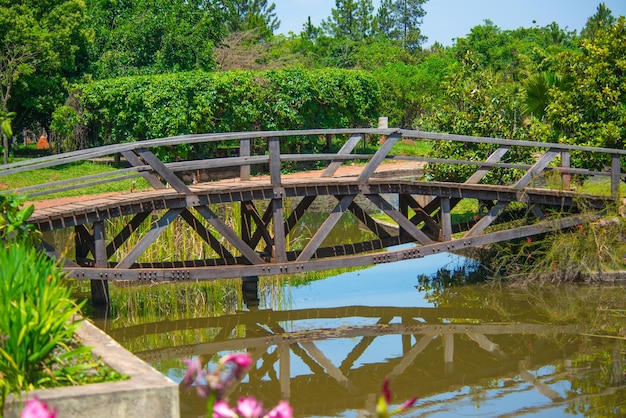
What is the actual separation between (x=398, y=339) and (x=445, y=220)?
2670mm

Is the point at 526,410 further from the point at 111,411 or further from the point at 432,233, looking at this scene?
the point at 432,233

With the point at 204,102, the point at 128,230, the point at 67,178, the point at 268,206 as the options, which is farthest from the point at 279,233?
the point at 204,102

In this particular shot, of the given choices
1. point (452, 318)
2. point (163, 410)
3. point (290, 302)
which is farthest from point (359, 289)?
point (163, 410)

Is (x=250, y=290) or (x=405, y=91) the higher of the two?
(x=405, y=91)

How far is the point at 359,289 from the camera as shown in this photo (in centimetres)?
1455

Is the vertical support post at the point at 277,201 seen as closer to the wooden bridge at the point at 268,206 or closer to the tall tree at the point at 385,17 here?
the wooden bridge at the point at 268,206

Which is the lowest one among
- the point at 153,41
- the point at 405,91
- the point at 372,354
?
the point at 372,354

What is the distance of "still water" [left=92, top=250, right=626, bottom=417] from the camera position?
9.42 m

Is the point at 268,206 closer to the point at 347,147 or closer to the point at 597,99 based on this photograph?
the point at 347,147

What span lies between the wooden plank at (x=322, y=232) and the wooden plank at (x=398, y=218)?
1.08 feet

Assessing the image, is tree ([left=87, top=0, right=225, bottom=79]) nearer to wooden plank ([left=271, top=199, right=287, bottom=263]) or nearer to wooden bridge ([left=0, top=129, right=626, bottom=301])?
wooden bridge ([left=0, top=129, right=626, bottom=301])

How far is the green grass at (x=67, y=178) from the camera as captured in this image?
2623 cm

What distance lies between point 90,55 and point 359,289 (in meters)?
23.0

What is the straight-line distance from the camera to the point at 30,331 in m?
5.93
